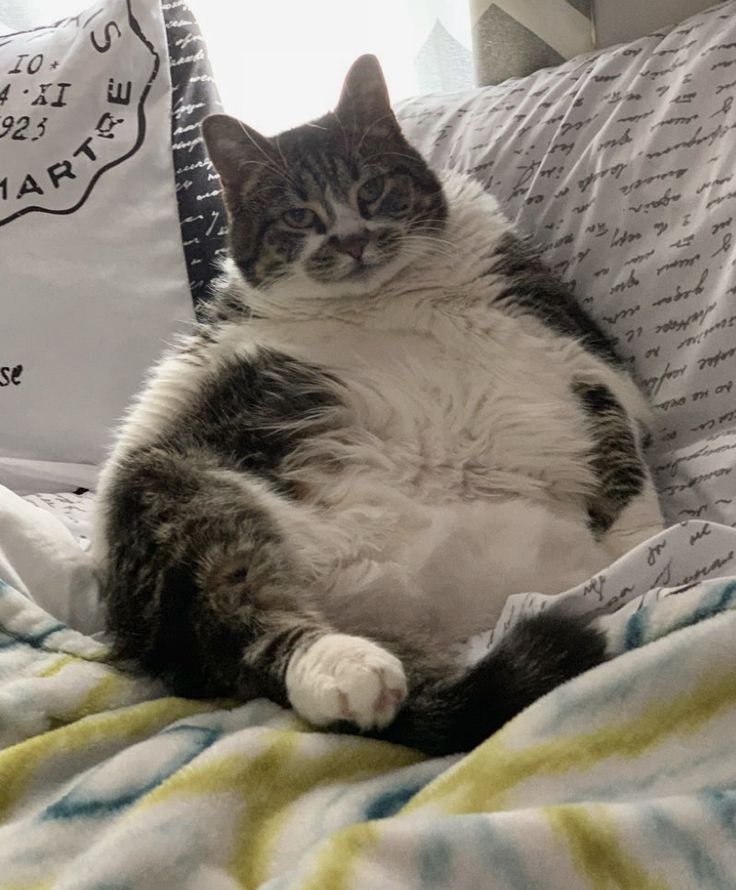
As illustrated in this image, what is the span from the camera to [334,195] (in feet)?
4.15

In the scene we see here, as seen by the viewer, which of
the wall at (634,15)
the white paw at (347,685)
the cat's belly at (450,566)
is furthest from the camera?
the wall at (634,15)

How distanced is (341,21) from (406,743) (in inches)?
67.1

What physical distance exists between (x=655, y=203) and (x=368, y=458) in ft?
1.90

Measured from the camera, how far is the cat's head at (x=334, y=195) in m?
1.24

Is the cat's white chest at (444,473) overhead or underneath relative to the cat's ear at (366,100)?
underneath

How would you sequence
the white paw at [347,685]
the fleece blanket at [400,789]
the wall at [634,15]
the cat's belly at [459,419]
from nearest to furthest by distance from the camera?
the fleece blanket at [400,789] < the white paw at [347,685] < the cat's belly at [459,419] < the wall at [634,15]

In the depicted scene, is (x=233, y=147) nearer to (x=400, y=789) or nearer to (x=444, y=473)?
(x=444, y=473)

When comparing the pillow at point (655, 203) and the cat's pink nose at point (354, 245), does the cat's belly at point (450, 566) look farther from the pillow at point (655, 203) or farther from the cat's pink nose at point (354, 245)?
the cat's pink nose at point (354, 245)

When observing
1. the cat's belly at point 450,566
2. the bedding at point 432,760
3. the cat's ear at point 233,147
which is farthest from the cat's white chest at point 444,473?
the cat's ear at point 233,147

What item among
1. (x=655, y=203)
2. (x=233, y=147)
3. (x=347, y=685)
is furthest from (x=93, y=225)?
(x=347, y=685)

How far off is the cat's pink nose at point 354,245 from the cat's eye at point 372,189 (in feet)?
0.27

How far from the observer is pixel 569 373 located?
46.0 inches

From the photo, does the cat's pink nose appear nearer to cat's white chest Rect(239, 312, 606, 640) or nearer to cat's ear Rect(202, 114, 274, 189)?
cat's white chest Rect(239, 312, 606, 640)

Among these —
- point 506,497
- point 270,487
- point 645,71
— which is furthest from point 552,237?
point 270,487
